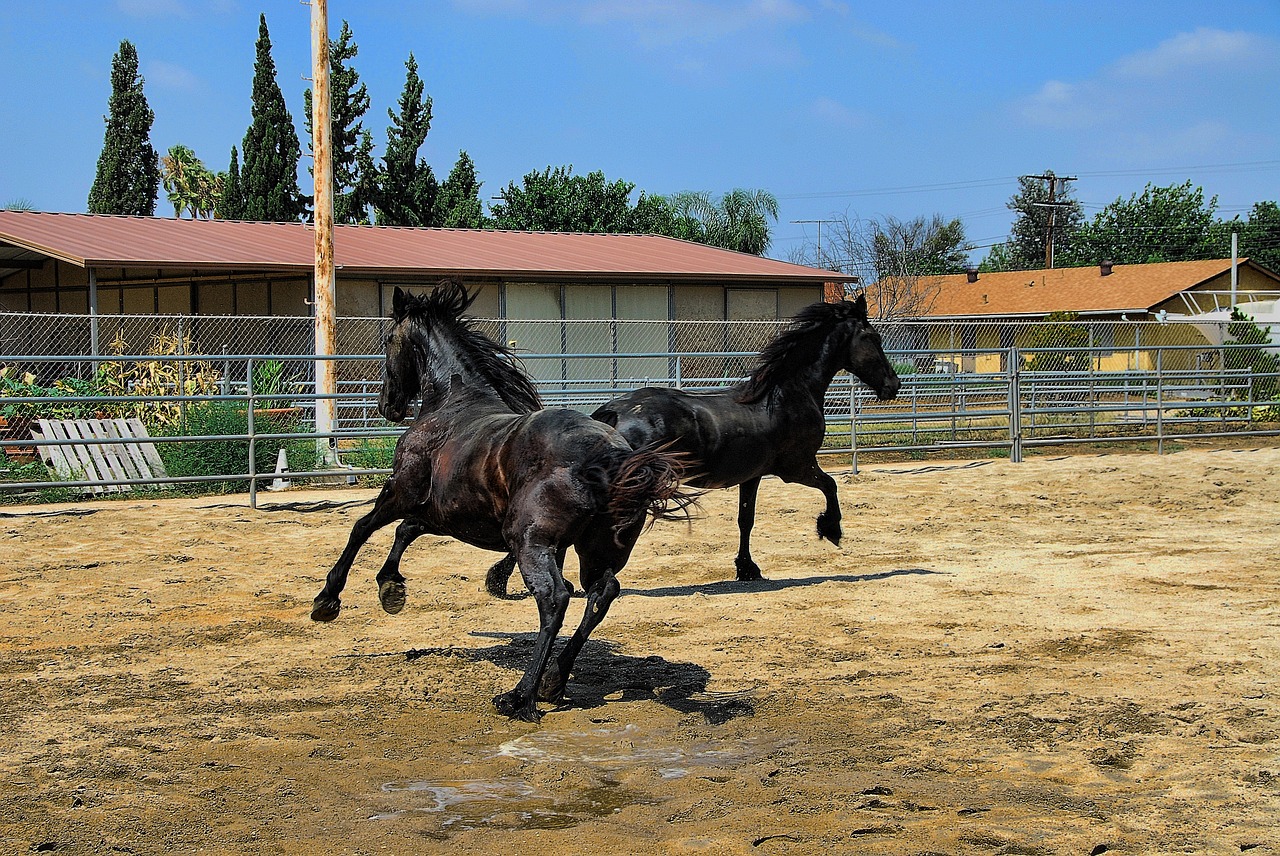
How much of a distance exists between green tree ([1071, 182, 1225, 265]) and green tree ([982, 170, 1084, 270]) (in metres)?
7.07

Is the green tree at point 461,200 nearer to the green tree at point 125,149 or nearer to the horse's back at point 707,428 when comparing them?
the green tree at point 125,149

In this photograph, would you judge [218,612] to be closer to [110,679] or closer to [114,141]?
[110,679]

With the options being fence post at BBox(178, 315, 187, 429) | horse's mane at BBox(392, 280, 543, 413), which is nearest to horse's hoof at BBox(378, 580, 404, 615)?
horse's mane at BBox(392, 280, 543, 413)

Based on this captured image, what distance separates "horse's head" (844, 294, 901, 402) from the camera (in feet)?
29.7

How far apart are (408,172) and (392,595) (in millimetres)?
33110

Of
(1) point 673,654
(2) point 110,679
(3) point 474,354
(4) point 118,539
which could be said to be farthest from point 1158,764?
(4) point 118,539

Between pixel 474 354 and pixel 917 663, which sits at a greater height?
pixel 474 354

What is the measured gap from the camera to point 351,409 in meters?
18.3

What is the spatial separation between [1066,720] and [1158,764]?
570mm

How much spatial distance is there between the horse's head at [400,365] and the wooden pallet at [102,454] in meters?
7.27

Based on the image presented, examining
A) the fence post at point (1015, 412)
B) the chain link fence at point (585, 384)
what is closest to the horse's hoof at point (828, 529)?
the chain link fence at point (585, 384)

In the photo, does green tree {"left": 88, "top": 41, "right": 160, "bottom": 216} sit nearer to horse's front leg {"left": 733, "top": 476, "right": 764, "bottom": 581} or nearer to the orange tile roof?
the orange tile roof

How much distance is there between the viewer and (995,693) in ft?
16.4

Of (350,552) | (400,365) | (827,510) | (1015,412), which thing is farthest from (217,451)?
(1015,412)
